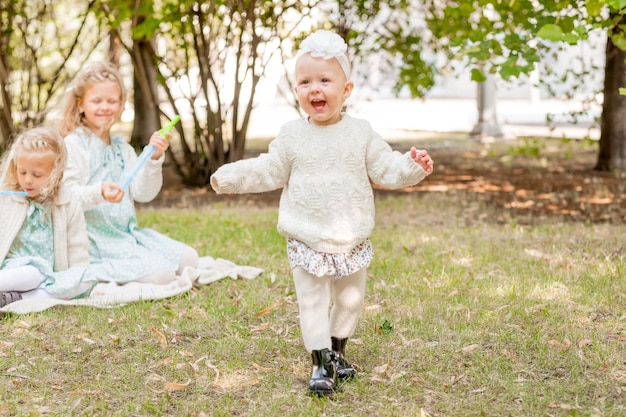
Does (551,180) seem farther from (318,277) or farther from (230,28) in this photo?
(318,277)

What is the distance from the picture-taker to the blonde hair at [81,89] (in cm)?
468

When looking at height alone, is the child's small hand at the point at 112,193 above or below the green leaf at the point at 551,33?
below

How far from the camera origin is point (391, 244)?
18.1 ft

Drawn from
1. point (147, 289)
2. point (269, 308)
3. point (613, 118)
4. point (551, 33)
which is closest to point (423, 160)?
point (269, 308)

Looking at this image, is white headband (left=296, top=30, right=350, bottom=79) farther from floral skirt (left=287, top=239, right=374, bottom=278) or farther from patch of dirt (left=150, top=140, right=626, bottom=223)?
patch of dirt (left=150, top=140, right=626, bottom=223)

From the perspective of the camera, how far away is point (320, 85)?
3.09m

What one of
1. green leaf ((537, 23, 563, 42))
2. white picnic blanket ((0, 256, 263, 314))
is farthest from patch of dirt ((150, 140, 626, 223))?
white picnic blanket ((0, 256, 263, 314))

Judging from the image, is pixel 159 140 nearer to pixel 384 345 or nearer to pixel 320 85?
pixel 320 85

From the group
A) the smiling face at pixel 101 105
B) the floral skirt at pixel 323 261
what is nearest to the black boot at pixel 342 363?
the floral skirt at pixel 323 261

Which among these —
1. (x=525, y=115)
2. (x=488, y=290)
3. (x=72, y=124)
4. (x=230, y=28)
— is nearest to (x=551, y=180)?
(x=230, y=28)

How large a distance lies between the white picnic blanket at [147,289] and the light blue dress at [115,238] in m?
0.11

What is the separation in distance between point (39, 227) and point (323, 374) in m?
1.95

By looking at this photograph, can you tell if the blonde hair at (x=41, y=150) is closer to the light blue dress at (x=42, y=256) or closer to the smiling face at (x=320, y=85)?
the light blue dress at (x=42, y=256)

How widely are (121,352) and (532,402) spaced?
65.4 inches
